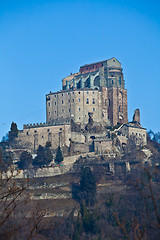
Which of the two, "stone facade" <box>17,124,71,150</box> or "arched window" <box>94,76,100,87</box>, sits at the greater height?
"arched window" <box>94,76,100,87</box>

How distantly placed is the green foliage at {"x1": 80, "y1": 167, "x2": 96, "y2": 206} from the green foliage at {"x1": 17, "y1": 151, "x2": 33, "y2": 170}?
12264mm

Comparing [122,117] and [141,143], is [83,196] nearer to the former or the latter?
[141,143]

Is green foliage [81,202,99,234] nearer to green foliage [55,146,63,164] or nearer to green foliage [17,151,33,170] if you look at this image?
green foliage [55,146,63,164]

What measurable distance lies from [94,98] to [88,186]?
97.6ft

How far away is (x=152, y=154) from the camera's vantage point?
9425 cm

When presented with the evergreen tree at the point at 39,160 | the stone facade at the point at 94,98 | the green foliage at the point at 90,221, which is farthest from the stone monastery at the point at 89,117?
the green foliage at the point at 90,221

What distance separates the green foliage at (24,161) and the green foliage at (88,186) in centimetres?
1226

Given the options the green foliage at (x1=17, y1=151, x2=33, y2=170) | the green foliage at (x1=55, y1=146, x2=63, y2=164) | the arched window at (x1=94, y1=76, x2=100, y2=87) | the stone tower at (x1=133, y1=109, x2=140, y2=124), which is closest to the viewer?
the green foliage at (x1=55, y1=146, x2=63, y2=164)

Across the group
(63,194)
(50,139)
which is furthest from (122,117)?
(63,194)

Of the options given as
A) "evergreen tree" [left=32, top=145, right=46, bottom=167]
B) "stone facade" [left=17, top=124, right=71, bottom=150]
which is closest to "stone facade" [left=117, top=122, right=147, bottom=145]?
"stone facade" [left=17, top=124, right=71, bottom=150]

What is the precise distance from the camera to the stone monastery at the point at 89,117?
9400 centimetres

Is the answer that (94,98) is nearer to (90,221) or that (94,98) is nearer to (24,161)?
→ (24,161)

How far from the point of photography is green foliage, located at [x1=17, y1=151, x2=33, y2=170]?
87.0 meters

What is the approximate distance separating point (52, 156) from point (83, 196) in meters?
14.1
